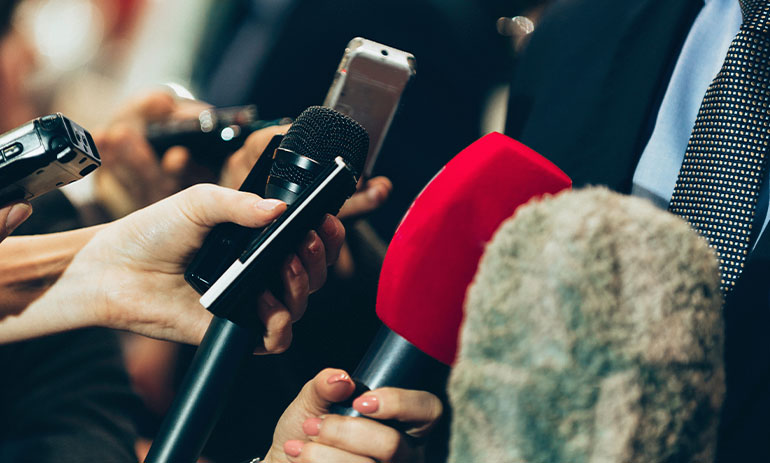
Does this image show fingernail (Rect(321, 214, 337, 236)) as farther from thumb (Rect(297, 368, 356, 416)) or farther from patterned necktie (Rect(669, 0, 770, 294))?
patterned necktie (Rect(669, 0, 770, 294))

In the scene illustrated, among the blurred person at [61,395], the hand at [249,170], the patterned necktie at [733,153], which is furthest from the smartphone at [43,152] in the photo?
the patterned necktie at [733,153]

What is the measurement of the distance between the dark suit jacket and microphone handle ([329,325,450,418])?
0.31 m

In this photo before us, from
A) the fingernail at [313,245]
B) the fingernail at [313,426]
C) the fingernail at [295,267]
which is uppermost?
the fingernail at [313,245]

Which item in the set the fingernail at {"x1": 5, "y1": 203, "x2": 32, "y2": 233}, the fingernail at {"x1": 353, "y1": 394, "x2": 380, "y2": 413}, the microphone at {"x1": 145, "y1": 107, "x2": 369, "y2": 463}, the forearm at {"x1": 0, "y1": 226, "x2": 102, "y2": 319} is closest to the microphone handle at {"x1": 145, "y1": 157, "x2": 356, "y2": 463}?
the microphone at {"x1": 145, "y1": 107, "x2": 369, "y2": 463}

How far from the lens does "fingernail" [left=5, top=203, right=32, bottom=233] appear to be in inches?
16.8

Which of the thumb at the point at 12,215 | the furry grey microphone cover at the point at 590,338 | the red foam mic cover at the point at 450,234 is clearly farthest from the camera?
the thumb at the point at 12,215

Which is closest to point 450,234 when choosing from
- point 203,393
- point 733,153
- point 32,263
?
point 203,393

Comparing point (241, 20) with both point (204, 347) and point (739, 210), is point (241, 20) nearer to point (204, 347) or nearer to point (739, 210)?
point (204, 347)

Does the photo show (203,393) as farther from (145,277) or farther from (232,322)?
(145,277)

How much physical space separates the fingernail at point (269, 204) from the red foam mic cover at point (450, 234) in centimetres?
10

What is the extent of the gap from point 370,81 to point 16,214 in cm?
34

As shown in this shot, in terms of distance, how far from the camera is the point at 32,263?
1.93 feet

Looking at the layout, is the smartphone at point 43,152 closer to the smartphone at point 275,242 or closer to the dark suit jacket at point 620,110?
the smartphone at point 275,242

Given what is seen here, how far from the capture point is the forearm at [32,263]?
58 centimetres
